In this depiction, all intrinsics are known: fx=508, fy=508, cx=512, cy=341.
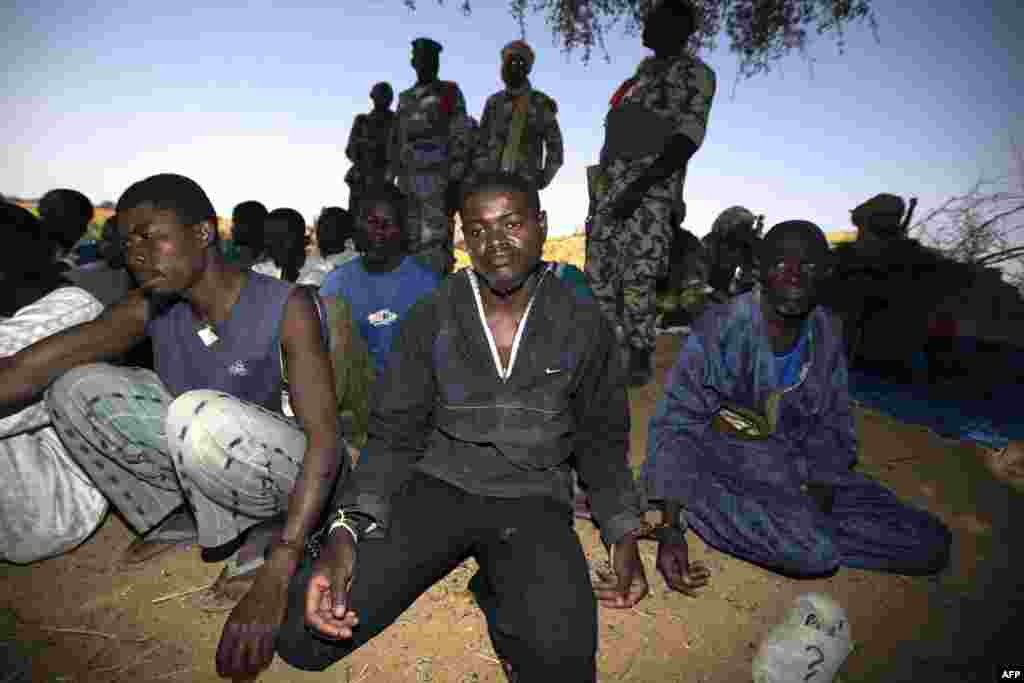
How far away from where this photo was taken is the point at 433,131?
5.71 meters

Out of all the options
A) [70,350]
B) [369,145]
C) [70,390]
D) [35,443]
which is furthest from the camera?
[369,145]

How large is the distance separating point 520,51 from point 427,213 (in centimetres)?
195

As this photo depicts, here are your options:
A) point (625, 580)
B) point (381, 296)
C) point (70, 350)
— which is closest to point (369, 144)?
point (381, 296)

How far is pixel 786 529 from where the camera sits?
87.0 inches

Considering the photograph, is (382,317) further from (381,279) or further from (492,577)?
(492,577)

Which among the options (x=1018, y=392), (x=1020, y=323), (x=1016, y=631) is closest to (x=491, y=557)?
(x=1016, y=631)

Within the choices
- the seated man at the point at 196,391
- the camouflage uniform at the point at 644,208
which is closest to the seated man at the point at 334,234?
the camouflage uniform at the point at 644,208

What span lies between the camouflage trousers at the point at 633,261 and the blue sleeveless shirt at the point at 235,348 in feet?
9.57

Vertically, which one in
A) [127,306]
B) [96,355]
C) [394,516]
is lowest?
[394,516]

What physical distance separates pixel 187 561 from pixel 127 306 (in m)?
1.13

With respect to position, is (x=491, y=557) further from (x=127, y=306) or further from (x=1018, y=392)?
(x=1018, y=392)

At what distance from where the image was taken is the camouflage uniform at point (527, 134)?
517 centimetres

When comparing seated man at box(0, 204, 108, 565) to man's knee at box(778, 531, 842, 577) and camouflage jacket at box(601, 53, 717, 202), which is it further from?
camouflage jacket at box(601, 53, 717, 202)

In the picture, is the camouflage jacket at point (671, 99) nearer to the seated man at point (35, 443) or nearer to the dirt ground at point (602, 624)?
the dirt ground at point (602, 624)
